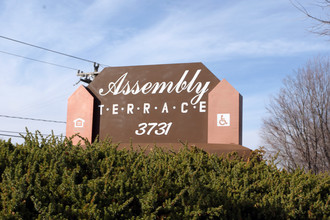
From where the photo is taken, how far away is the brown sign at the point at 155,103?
1059cm

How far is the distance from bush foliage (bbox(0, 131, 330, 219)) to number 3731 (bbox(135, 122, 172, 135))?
190 inches

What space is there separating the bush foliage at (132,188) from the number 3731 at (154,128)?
15.9ft

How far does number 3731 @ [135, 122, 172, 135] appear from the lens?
1068 cm

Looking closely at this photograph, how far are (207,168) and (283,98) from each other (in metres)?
19.4

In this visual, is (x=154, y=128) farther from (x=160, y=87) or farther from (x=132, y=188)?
(x=132, y=188)

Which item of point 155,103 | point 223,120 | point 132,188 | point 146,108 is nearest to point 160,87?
point 155,103

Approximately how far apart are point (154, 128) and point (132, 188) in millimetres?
6600

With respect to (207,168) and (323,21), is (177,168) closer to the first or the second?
(207,168)

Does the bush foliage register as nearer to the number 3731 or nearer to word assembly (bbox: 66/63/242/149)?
word assembly (bbox: 66/63/242/149)

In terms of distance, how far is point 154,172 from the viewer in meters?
4.57

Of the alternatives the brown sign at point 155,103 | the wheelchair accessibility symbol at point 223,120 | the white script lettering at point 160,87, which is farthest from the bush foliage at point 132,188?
the white script lettering at point 160,87

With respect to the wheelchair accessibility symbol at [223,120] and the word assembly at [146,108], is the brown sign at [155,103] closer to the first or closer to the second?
the word assembly at [146,108]

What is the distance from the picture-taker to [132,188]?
165 inches

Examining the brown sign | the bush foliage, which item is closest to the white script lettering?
the brown sign
